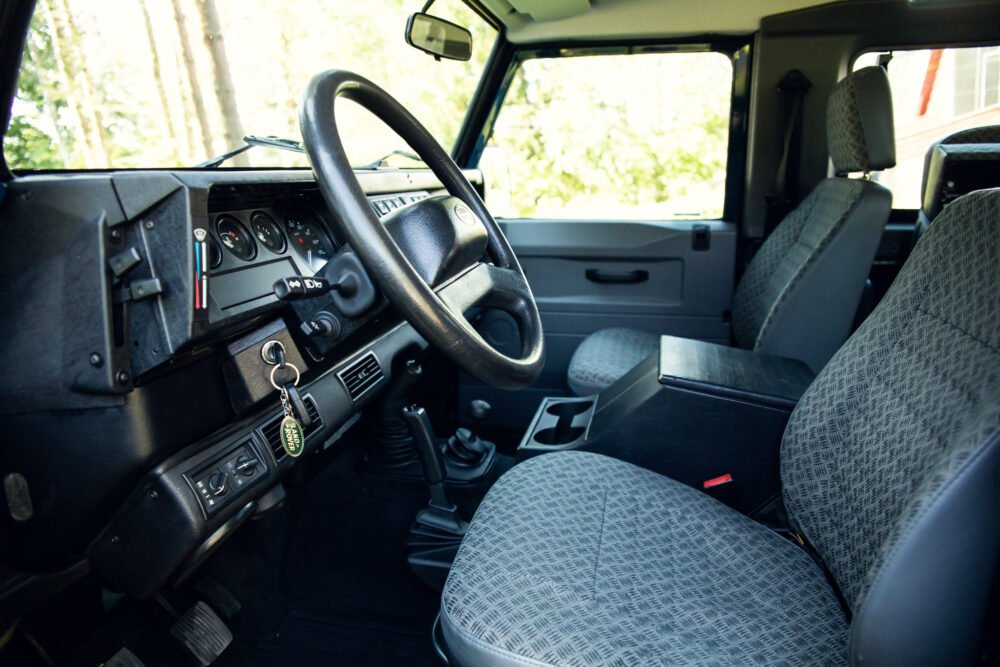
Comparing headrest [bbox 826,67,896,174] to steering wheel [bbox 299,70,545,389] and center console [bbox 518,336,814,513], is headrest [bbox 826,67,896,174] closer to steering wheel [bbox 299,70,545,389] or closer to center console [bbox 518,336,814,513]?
center console [bbox 518,336,814,513]

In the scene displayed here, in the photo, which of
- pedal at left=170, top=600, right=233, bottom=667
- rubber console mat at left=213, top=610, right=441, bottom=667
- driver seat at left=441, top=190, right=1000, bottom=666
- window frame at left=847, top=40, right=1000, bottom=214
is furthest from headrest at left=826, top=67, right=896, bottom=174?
pedal at left=170, top=600, right=233, bottom=667

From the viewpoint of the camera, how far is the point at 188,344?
994 millimetres

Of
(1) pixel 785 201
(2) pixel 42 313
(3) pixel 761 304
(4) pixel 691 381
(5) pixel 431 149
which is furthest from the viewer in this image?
(1) pixel 785 201

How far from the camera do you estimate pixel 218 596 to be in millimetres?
1654

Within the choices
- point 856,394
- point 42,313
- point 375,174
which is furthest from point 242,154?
point 856,394

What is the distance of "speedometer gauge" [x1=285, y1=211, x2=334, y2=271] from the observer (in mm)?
1353

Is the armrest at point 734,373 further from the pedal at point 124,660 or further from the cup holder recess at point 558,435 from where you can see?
the pedal at point 124,660

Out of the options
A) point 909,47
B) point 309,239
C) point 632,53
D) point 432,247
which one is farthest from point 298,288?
point 909,47

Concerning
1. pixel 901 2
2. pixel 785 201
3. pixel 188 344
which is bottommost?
pixel 785 201

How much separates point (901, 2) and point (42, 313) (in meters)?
2.60

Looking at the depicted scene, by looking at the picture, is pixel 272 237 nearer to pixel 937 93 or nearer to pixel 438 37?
pixel 438 37

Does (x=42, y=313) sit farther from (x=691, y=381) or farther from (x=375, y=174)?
(x=691, y=381)

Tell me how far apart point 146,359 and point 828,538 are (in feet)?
3.25

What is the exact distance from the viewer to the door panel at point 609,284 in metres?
2.71
